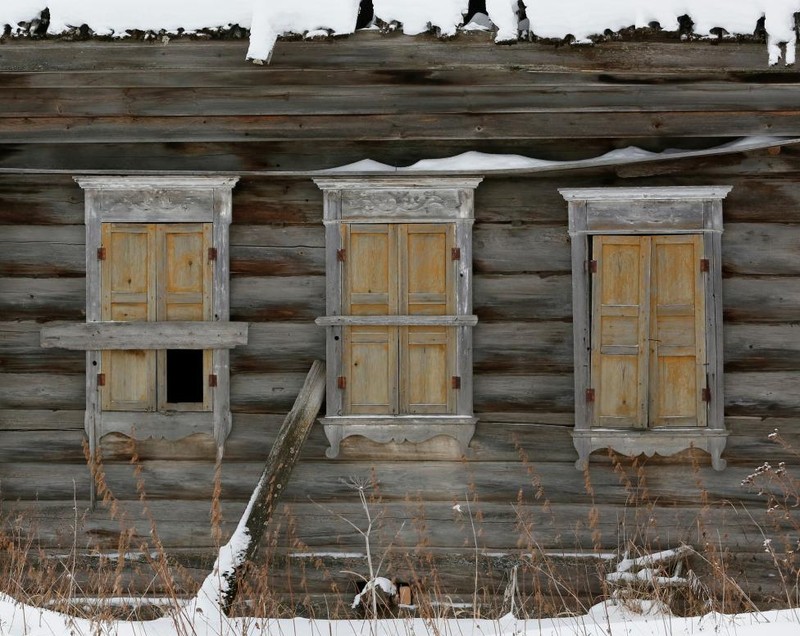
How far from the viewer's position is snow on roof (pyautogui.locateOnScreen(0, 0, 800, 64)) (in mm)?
5578

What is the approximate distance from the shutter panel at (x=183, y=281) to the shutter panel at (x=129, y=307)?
0.18 feet

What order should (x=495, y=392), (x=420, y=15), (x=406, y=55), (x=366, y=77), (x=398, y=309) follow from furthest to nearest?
(x=495, y=392) < (x=398, y=309) < (x=366, y=77) < (x=406, y=55) < (x=420, y=15)

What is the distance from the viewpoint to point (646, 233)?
6.08 m

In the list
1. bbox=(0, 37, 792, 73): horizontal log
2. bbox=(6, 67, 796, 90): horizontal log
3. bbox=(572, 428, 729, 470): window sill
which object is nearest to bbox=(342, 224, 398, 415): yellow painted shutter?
bbox=(6, 67, 796, 90): horizontal log

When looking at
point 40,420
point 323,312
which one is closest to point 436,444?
point 323,312

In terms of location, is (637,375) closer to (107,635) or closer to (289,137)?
(289,137)

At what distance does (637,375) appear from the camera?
6035mm

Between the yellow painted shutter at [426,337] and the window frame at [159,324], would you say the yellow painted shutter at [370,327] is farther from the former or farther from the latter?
the window frame at [159,324]

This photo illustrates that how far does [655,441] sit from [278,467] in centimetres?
236

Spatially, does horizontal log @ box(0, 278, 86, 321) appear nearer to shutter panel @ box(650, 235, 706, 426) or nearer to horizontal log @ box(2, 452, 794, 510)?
horizontal log @ box(2, 452, 794, 510)

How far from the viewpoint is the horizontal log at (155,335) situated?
608 cm

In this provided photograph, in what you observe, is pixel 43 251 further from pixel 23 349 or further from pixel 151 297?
pixel 151 297

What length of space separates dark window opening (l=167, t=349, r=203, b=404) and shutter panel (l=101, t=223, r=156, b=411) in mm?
1104

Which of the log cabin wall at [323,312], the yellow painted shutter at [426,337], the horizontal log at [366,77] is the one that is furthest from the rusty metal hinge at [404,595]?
the horizontal log at [366,77]
